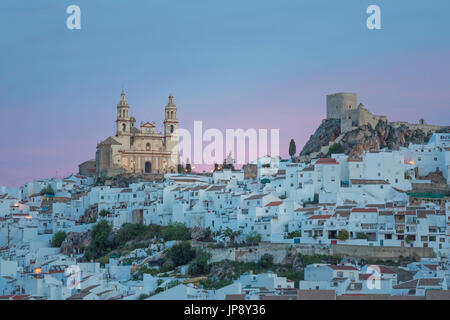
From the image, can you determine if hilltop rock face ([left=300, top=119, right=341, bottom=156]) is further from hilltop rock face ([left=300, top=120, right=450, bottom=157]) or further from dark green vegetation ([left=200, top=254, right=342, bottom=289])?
dark green vegetation ([left=200, top=254, right=342, bottom=289])

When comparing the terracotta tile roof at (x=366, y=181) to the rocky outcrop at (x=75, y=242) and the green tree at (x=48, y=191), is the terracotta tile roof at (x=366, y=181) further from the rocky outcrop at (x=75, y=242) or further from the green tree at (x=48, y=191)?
the green tree at (x=48, y=191)

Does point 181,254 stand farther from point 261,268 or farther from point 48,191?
point 48,191

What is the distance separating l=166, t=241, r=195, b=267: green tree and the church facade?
1908cm

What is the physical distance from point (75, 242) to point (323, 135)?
622 inches

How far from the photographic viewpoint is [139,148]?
54500mm

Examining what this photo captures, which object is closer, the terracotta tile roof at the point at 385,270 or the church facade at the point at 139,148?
the terracotta tile roof at the point at 385,270

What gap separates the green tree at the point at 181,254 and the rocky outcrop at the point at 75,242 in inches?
317

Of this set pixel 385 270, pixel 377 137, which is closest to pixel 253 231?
pixel 385 270

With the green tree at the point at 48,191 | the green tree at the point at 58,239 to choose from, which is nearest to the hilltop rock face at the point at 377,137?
the green tree at the point at 58,239

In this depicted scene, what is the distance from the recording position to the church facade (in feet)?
176

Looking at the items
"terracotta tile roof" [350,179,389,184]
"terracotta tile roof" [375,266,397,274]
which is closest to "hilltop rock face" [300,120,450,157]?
"terracotta tile roof" [350,179,389,184]

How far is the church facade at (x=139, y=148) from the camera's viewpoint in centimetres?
5369

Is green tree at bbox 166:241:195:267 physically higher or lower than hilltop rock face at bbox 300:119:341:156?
lower
